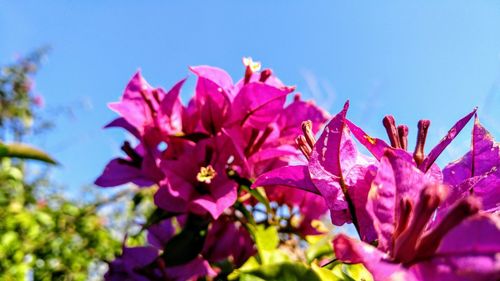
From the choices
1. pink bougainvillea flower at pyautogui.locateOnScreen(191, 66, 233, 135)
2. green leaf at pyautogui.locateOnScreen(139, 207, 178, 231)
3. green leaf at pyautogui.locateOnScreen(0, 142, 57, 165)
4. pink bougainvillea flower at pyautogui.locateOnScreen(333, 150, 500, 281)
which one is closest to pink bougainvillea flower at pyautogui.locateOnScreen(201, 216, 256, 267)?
green leaf at pyautogui.locateOnScreen(139, 207, 178, 231)

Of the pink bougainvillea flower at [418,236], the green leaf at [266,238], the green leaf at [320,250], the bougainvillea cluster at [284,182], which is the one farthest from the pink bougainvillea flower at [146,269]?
the pink bougainvillea flower at [418,236]

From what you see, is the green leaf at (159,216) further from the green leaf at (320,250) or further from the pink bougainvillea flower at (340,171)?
the pink bougainvillea flower at (340,171)

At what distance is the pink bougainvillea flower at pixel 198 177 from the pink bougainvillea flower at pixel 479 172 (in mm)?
406

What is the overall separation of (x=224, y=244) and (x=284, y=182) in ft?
1.84

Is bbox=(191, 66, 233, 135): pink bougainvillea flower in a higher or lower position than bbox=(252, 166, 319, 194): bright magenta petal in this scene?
higher

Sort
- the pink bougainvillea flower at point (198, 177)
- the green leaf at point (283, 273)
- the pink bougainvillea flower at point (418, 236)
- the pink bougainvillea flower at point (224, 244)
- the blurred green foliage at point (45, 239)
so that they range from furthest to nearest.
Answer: the blurred green foliage at point (45, 239) → the pink bougainvillea flower at point (224, 244) → the pink bougainvillea flower at point (198, 177) → the green leaf at point (283, 273) → the pink bougainvillea flower at point (418, 236)

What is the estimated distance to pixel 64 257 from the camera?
2289 millimetres

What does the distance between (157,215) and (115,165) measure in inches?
5.8

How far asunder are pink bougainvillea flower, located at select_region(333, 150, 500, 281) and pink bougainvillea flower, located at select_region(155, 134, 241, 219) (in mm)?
455

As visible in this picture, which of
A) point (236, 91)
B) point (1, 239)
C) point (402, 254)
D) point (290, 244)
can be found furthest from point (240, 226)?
point (1, 239)

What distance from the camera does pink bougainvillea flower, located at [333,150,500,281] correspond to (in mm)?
321

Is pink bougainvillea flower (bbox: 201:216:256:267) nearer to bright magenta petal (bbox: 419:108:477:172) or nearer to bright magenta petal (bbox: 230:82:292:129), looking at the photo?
bright magenta petal (bbox: 230:82:292:129)

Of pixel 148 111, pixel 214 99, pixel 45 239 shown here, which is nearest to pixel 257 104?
pixel 214 99

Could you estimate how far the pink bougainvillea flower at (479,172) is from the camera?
49cm
